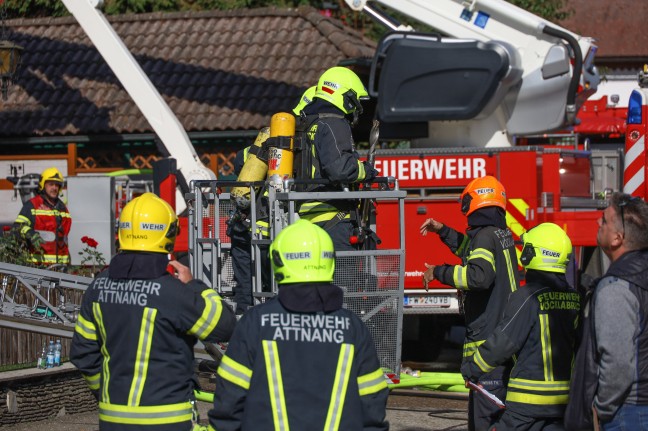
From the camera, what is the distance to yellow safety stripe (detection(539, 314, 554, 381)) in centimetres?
560

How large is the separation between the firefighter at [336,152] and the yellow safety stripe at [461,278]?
0.72 meters

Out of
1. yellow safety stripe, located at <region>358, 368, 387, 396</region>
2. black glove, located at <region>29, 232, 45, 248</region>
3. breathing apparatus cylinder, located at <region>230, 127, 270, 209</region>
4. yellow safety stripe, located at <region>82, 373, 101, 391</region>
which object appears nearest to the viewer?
yellow safety stripe, located at <region>358, 368, 387, 396</region>

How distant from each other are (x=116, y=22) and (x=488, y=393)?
54.8ft

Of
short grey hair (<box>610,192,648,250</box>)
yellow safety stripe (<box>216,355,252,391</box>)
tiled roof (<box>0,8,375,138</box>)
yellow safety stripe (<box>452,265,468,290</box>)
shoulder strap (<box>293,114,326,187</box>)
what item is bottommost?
yellow safety stripe (<box>216,355,252,391</box>)

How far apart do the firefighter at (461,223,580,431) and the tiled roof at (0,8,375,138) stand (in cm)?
1274

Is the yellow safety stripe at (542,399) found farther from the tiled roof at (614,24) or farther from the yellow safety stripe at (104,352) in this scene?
the tiled roof at (614,24)

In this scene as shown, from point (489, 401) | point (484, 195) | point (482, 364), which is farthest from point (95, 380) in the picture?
point (484, 195)

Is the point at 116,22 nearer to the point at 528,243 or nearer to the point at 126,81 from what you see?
the point at 126,81

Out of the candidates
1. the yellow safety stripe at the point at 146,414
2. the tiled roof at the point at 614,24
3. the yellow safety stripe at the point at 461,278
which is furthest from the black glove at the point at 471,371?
the tiled roof at the point at 614,24

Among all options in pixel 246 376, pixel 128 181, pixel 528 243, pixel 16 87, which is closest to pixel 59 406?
pixel 528 243

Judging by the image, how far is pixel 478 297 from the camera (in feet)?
22.5

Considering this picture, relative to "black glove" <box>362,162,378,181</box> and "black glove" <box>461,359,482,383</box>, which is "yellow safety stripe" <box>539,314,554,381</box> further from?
"black glove" <box>362,162,378,181</box>

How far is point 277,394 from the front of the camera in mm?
3957

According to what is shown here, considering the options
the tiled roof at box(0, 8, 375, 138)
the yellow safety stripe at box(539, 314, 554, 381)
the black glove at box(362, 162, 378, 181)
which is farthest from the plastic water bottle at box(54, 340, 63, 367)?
the tiled roof at box(0, 8, 375, 138)
